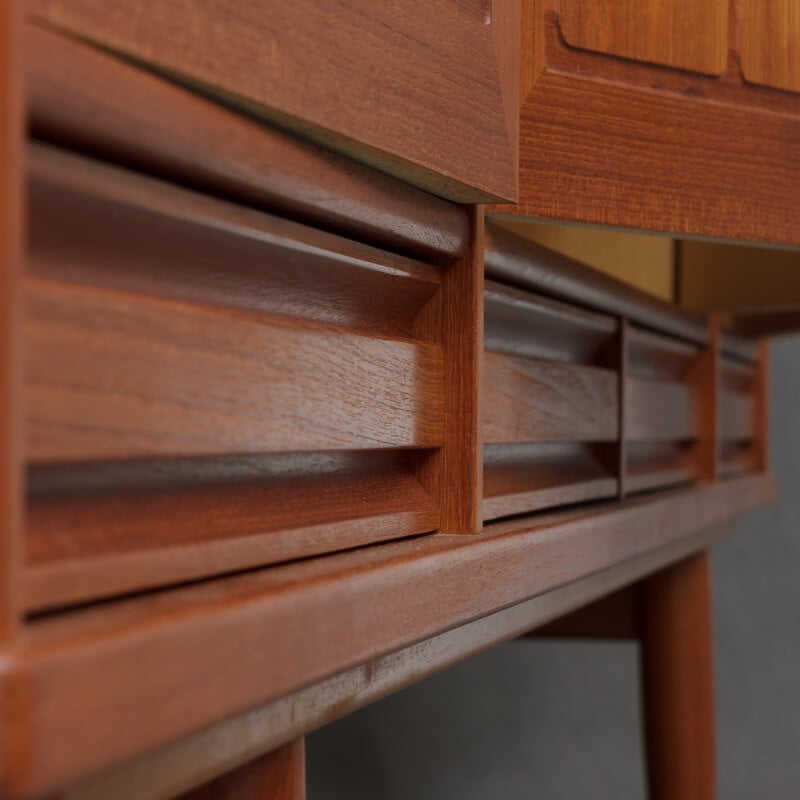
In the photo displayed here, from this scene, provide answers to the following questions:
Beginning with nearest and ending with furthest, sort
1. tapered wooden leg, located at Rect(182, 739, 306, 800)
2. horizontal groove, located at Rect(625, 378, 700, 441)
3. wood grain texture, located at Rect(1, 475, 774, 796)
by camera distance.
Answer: wood grain texture, located at Rect(1, 475, 774, 796) < tapered wooden leg, located at Rect(182, 739, 306, 800) < horizontal groove, located at Rect(625, 378, 700, 441)

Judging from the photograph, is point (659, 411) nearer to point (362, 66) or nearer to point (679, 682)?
point (679, 682)

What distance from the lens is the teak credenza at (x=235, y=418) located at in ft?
0.78

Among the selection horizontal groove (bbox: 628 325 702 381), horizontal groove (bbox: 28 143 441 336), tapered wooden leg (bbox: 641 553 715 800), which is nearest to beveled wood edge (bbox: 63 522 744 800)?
horizontal groove (bbox: 28 143 441 336)

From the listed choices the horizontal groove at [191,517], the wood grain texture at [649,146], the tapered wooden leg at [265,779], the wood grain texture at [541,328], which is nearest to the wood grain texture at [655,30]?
the wood grain texture at [649,146]

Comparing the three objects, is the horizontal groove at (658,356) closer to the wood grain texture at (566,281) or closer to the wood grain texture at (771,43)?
the wood grain texture at (566,281)

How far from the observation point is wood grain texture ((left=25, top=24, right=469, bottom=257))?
9.7 inches

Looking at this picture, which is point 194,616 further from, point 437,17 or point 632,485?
point 632,485

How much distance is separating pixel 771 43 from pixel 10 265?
48 cm

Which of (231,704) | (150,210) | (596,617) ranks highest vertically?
(150,210)

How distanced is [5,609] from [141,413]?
6 centimetres

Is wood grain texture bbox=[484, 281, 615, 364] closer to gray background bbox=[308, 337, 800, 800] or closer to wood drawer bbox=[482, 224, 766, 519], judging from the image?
wood drawer bbox=[482, 224, 766, 519]

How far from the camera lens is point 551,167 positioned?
487mm

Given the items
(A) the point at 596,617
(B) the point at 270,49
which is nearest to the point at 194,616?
(B) the point at 270,49

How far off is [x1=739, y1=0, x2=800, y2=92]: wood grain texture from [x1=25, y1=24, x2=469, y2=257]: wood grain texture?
0.24 metres
